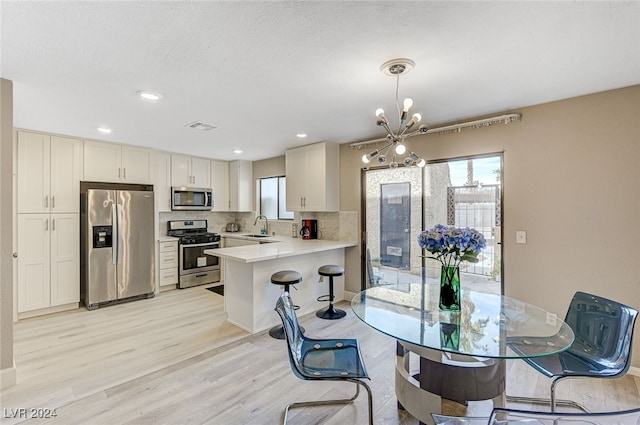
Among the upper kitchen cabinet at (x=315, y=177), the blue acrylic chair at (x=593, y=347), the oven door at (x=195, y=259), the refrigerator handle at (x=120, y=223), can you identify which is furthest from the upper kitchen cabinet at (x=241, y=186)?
the blue acrylic chair at (x=593, y=347)

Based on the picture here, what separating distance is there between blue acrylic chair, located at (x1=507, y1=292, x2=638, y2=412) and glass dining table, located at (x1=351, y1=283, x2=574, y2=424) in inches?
5.1

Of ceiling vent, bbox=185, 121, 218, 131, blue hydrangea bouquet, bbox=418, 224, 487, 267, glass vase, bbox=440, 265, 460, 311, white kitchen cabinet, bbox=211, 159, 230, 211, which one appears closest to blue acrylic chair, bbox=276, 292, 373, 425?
glass vase, bbox=440, 265, 460, 311

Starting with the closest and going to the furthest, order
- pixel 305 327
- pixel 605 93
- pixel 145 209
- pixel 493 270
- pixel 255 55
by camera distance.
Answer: pixel 255 55, pixel 605 93, pixel 493 270, pixel 305 327, pixel 145 209

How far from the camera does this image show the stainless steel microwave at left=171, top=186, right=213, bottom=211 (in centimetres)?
512

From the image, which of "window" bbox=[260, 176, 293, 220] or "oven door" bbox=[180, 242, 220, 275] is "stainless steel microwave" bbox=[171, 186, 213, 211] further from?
"window" bbox=[260, 176, 293, 220]

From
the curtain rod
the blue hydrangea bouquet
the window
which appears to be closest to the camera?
the blue hydrangea bouquet

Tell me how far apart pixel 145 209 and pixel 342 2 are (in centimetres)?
426

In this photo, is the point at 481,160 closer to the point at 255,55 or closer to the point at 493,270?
the point at 493,270

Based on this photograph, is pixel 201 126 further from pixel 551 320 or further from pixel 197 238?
pixel 551 320

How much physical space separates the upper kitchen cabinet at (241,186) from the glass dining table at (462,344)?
4.26 meters

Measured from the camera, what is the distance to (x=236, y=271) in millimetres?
3484

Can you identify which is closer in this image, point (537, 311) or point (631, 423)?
point (631, 423)

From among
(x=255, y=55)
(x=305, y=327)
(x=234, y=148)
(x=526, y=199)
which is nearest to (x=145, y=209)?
(x=234, y=148)

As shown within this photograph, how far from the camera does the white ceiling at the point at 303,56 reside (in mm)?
1472
